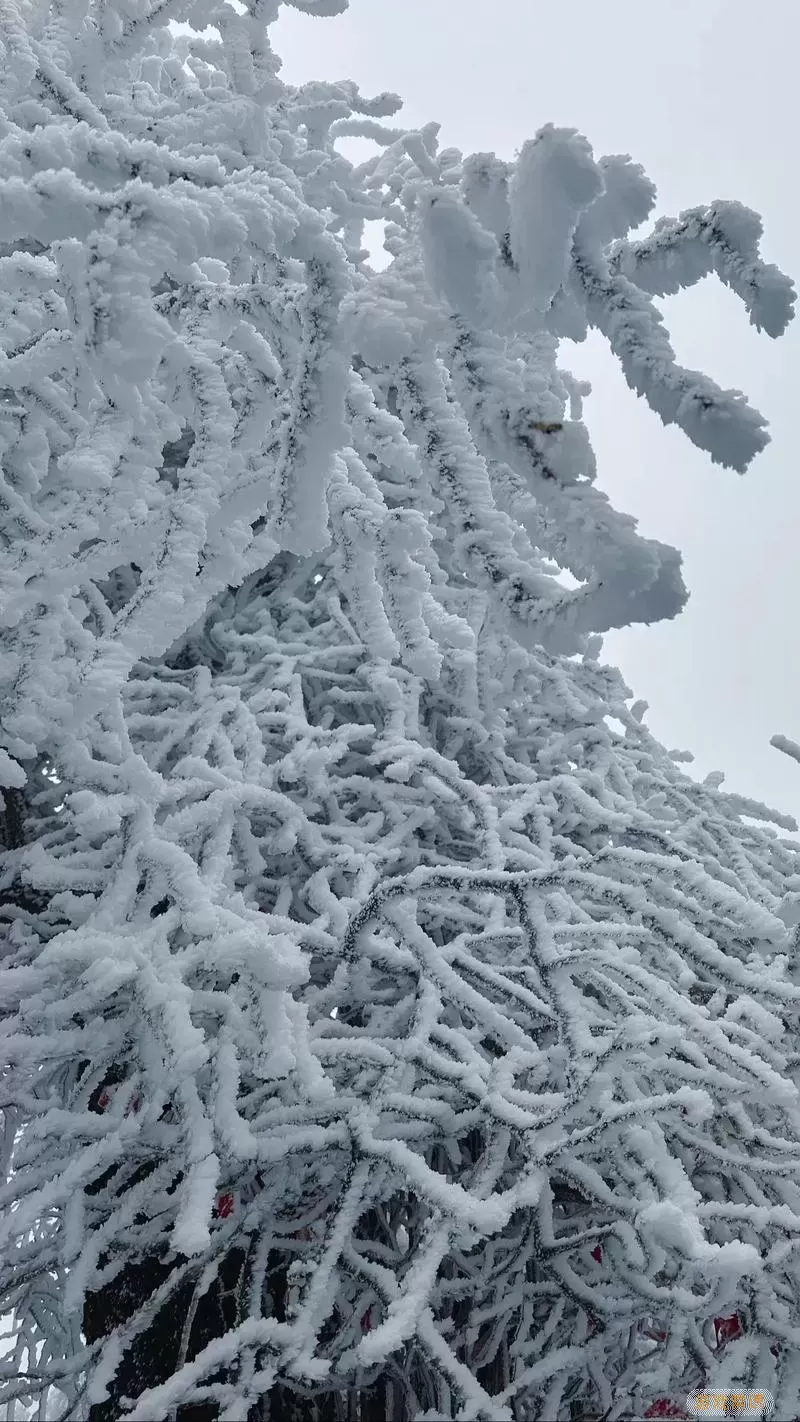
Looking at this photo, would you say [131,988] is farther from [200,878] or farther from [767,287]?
[767,287]

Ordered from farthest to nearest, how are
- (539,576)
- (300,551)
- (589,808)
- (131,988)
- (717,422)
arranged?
(589,808) < (131,988) < (300,551) < (539,576) < (717,422)

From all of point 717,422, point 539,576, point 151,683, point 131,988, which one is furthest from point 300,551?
point 151,683

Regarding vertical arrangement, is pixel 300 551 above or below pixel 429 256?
below

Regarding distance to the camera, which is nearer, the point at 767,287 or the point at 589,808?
the point at 767,287

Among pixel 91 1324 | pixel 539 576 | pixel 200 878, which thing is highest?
pixel 539 576

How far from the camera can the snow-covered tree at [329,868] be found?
1.11m

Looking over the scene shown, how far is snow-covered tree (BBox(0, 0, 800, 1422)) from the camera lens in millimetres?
1113

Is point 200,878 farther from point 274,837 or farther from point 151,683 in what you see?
point 151,683

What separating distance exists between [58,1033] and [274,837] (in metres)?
0.63

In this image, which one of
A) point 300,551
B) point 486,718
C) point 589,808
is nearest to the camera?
point 300,551

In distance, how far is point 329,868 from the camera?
82.0 inches

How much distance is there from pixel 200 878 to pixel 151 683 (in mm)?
909

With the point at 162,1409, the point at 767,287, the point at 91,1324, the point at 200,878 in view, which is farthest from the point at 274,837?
the point at 767,287

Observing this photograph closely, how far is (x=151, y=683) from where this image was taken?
2477 mm
